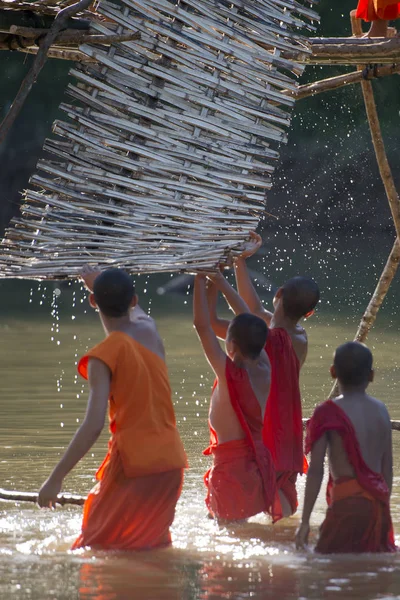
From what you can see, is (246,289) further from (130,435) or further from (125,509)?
(125,509)

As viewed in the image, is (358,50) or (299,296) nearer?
(299,296)

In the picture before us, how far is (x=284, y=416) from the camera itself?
19.7ft

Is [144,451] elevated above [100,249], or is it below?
below

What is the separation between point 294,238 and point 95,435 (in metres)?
22.0

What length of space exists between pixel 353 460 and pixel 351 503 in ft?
0.62

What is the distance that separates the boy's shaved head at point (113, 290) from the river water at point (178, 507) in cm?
108

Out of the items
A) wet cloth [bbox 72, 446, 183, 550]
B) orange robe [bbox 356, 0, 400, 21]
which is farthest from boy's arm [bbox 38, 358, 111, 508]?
orange robe [bbox 356, 0, 400, 21]

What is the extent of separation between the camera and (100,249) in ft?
17.0

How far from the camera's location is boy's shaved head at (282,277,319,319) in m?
5.70

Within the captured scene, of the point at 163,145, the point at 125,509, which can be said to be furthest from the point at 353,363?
the point at 163,145

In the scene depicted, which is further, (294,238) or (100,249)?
(294,238)

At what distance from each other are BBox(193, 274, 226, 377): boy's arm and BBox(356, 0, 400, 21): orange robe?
3.09 metres

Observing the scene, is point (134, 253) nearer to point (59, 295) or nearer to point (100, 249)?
point (100, 249)

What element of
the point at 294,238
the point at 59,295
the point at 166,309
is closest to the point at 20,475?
the point at 166,309
